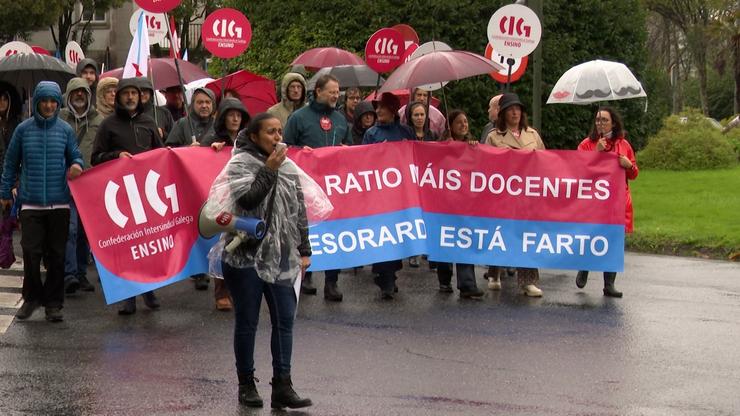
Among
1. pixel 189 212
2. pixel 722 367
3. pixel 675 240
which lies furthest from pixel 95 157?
pixel 675 240

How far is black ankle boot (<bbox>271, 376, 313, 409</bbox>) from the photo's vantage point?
7.40m

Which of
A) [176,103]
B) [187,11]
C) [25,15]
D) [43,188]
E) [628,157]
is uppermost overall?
[187,11]

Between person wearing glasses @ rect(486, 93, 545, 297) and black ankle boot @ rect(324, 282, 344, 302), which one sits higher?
person wearing glasses @ rect(486, 93, 545, 297)

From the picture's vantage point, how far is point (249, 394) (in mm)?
7473

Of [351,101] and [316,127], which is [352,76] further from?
[316,127]

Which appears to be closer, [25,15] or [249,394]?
[249,394]

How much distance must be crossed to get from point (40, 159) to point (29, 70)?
6392 mm

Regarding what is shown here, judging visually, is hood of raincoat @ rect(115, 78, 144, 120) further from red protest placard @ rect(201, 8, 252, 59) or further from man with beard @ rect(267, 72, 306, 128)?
red protest placard @ rect(201, 8, 252, 59)

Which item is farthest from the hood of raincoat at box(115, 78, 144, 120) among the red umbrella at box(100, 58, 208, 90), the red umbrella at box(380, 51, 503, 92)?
the red umbrella at box(100, 58, 208, 90)

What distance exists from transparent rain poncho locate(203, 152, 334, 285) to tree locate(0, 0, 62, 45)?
33.4m

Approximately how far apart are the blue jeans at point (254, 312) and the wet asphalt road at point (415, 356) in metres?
0.28

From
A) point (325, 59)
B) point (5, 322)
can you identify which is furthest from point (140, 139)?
point (325, 59)

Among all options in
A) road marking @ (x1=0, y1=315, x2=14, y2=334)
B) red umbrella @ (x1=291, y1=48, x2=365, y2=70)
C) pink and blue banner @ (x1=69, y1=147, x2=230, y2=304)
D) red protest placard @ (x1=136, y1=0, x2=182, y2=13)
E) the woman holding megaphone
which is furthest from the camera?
red umbrella @ (x1=291, y1=48, x2=365, y2=70)

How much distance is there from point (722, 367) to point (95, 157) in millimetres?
5229
